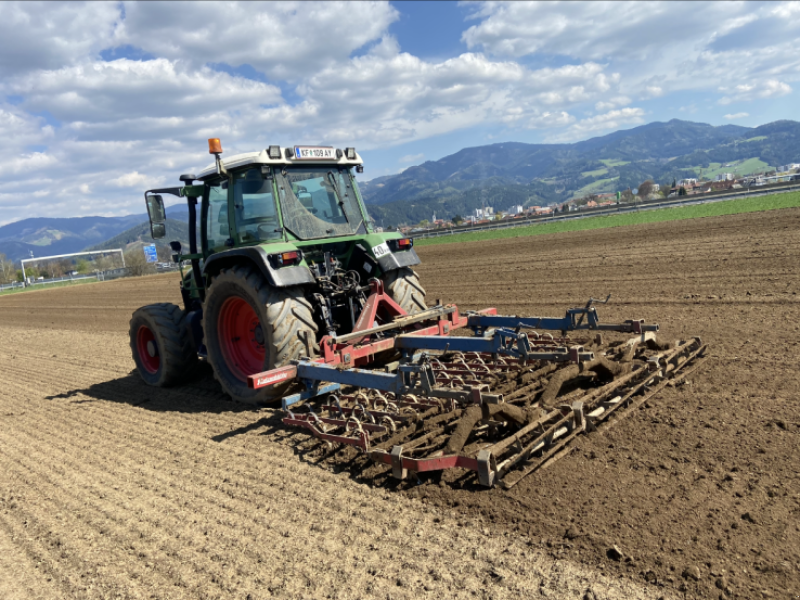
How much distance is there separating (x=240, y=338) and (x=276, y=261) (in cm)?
123

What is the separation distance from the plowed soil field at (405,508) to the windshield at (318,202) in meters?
1.84

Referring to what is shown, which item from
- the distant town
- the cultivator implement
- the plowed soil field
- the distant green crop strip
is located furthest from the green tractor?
the distant town

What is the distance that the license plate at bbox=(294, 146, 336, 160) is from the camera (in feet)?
17.8

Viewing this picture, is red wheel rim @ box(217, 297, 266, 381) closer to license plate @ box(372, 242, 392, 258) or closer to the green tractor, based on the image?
the green tractor

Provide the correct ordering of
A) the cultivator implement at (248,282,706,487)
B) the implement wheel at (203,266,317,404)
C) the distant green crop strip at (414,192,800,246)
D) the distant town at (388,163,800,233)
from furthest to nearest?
the distant town at (388,163,800,233)
the distant green crop strip at (414,192,800,246)
the implement wheel at (203,266,317,404)
the cultivator implement at (248,282,706,487)

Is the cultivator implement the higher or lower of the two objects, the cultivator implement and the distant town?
the lower

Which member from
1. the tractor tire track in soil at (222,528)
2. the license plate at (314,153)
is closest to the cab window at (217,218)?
the license plate at (314,153)

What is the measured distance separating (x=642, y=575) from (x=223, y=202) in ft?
16.2

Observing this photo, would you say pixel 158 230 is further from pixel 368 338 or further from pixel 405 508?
pixel 405 508

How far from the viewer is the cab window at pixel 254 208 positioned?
538cm

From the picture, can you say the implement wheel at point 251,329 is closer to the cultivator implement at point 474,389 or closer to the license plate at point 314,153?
the cultivator implement at point 474,389

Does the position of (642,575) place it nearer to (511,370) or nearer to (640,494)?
(640,494)

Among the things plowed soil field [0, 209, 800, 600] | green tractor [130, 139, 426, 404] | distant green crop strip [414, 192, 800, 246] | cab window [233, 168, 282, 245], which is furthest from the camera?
distant green crop strip [414, 192, 800, 246]

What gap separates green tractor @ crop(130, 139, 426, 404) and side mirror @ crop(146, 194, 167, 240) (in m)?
0.01
